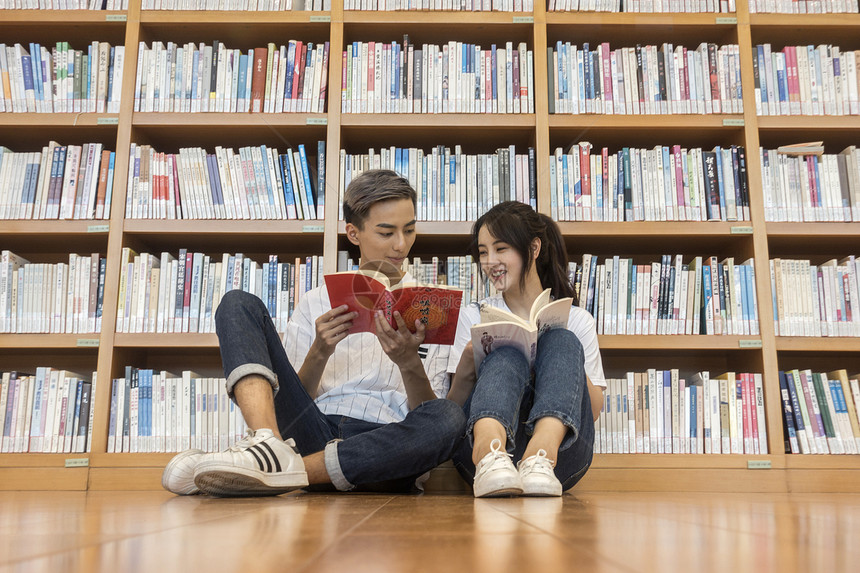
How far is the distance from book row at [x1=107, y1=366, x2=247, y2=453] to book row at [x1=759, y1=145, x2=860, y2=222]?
175 centimetres

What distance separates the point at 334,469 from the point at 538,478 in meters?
0.36

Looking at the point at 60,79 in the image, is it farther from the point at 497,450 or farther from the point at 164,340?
the point at 497,450

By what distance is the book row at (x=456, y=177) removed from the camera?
7.55 feet

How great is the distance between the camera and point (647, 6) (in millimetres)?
2398

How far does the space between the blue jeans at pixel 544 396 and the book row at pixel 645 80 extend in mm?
1136

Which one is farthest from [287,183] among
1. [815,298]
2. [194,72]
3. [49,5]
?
[815,298]

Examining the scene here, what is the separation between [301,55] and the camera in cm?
237

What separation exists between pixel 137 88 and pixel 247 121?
0.38 metres

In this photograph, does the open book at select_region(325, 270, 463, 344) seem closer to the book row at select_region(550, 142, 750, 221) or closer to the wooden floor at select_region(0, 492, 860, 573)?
the wooden floor at select_region(0, 492, 860, 573)

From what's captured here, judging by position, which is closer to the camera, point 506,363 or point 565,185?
point 506,363

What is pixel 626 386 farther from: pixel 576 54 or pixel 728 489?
pixel 576 54

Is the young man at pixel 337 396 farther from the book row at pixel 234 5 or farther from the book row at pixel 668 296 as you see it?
the book row at pixel 234 5

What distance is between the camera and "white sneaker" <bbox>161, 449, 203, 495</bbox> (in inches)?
46.1

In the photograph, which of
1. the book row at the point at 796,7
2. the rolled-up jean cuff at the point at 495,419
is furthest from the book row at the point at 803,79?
the rolled-up jean cuff at the point at 495,419
